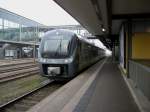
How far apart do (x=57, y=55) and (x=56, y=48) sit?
411mm

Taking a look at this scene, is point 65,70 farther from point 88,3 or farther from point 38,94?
point 88,3

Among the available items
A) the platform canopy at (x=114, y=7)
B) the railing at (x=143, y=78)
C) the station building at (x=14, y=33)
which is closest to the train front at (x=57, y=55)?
the platform canopy at (x=114, y=7)

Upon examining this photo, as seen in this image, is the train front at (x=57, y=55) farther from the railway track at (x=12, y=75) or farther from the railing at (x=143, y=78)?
the railing at (x=143, y=78)

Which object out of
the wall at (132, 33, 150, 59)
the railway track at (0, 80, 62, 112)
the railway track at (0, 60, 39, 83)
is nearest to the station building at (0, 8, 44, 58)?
the railway track at (0, 60, 39, 83)

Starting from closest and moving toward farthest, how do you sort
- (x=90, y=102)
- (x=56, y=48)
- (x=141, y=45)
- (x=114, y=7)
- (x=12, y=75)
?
(x=90, y=102), (x=114, y=7), (x=56, y=48), (x=141, y=45), (x=12, y=75)

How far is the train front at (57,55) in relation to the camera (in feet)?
39.3

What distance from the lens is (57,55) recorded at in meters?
12.2

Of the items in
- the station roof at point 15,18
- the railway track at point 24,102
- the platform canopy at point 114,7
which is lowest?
the railway track at point 24,102

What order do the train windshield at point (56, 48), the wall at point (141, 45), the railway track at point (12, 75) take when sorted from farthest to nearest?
the wall at point (141, 45) → the railway track at point (12, 75) → the train windshield at point (56, 48)

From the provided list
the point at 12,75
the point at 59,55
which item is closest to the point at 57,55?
the point at 59,55

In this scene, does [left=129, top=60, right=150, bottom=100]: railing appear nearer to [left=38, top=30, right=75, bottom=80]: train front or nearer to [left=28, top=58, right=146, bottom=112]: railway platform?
[left=28, top=58, right=146, bottom=112]: railway platform

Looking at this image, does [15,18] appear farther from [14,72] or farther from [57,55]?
[57,55]

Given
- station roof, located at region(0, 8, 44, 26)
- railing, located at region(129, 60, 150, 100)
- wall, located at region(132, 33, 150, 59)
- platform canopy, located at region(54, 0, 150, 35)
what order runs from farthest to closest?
station roof, located at region(0, 8, 44, 26) → wall, located at region(132, 33, 150, 59) → platform canopy, located at region(54, 0, 150, 35) → railing, located at region(129, 60, 150, 100)

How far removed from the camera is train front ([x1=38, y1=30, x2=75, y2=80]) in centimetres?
1198
